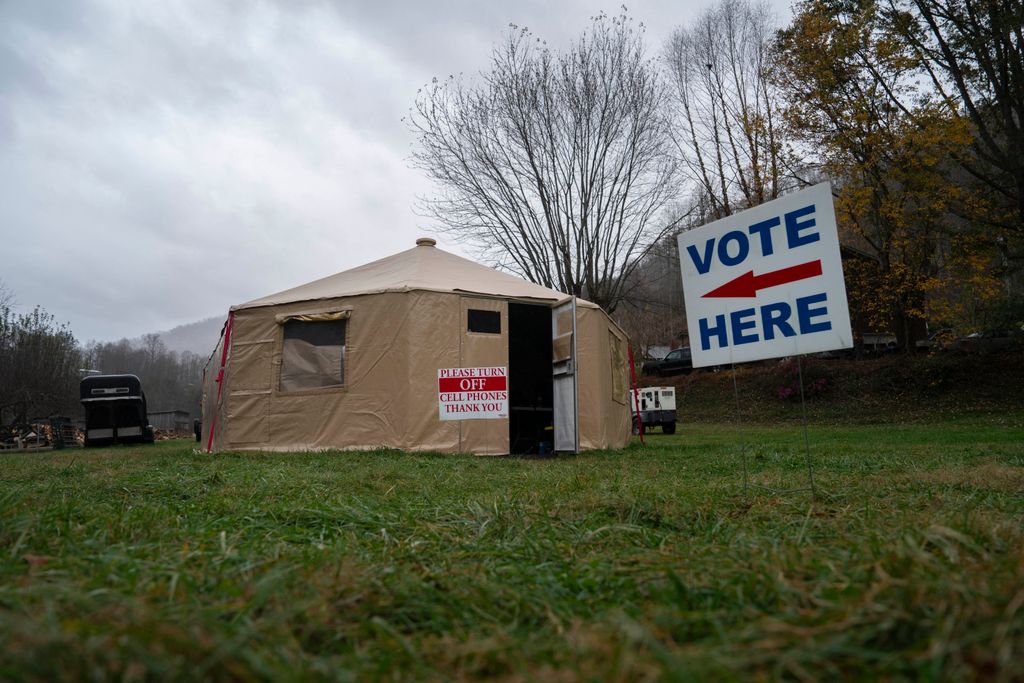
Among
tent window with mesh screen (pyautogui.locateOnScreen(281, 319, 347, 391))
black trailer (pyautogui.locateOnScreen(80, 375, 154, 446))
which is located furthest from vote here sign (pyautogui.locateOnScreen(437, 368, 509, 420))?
black trailer (pyautogui.locateOnScreen(80, 375, 154, 446))

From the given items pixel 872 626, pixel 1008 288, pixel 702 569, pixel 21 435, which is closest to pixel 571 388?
pixel 702 569

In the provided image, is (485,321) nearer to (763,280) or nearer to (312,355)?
(312,355)

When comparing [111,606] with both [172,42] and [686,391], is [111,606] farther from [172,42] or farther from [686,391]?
[686,391]

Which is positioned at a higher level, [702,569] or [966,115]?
[966,115]

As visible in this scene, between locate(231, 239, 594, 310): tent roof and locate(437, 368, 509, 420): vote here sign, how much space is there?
1.03 m

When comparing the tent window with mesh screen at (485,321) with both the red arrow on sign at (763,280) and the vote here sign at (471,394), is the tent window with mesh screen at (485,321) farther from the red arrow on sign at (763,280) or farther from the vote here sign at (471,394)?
the red arrow on sign at (763,280)

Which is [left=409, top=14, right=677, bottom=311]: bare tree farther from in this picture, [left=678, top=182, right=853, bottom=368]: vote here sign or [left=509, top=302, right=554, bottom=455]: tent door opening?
[left=678, top=182, right=853, bottom=368]: vote here sign

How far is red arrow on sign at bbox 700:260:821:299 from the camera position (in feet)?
9.17

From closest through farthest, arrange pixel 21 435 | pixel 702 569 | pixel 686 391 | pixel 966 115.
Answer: pixel 702 569 < pixel 966 115 < pixel 21 435 < pixel 686 391

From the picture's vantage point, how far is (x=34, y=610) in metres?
Result: 1.08

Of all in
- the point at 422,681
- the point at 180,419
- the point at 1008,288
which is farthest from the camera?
the point at 180,419

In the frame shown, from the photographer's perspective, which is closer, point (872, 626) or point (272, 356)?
point (872, 626)

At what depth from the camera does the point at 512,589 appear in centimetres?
142

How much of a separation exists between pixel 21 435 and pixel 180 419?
11.8 meters
